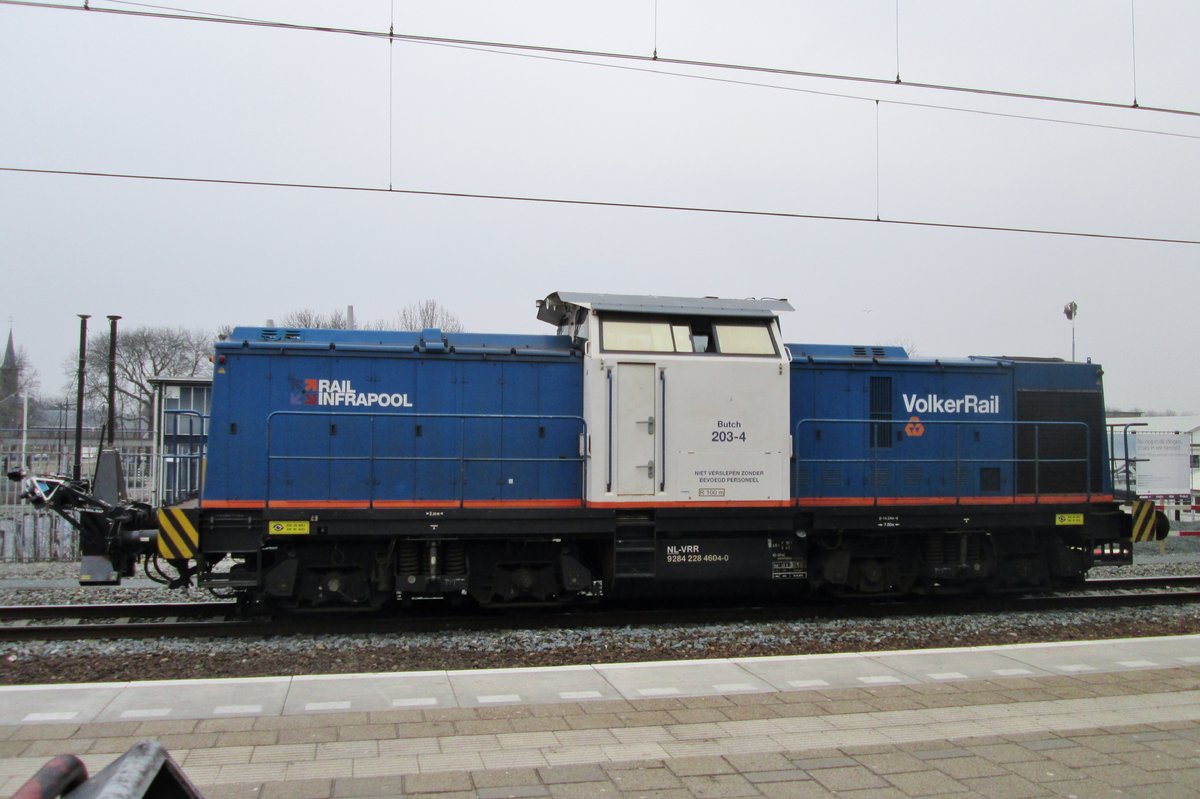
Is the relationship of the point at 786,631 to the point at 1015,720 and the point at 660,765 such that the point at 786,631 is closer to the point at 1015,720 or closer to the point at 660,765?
the point at 1015,720

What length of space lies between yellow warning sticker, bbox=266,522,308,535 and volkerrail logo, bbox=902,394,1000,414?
7.64 meters

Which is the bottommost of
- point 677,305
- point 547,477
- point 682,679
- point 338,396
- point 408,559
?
point 682,679

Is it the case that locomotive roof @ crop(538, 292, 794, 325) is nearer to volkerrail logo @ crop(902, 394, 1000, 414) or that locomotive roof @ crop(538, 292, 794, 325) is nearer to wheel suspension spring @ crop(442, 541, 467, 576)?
volkerrail logo @ crop(902, 394, 1000, 414)

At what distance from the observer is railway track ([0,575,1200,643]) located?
9.12m

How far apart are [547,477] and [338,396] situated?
101 inches

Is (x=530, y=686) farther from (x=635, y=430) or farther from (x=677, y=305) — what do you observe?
(x=677, y=305)

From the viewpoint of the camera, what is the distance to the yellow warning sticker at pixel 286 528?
9.23 meters

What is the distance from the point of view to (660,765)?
189 inches

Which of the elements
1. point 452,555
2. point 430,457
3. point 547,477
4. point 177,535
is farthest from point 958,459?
point 177,535

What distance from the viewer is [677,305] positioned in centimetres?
995

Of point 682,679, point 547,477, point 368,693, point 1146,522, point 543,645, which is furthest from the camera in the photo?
point 1146,522

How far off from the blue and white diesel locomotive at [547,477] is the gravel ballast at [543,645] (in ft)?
2.75

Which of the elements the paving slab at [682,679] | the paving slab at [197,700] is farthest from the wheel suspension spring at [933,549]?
the paving slab at [197,700]

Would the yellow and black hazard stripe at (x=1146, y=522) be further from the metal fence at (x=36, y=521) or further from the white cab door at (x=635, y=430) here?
the metal fence at (x=36, y=521)
